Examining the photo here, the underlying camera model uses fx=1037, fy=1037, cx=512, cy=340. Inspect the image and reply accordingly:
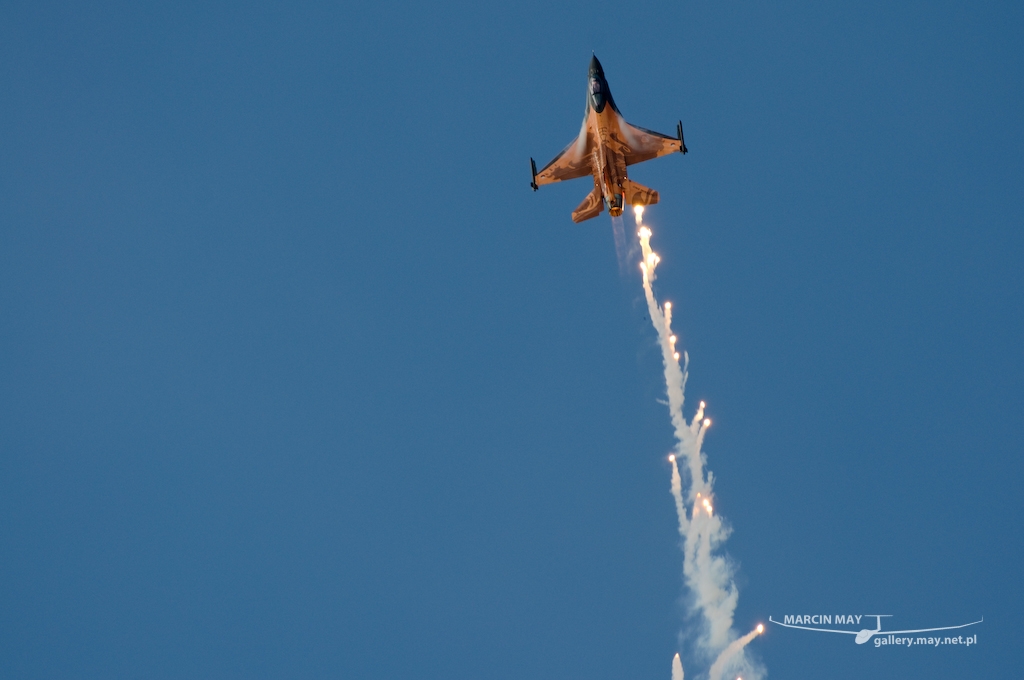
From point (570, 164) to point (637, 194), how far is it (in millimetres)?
5621

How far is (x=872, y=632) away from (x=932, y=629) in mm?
6197

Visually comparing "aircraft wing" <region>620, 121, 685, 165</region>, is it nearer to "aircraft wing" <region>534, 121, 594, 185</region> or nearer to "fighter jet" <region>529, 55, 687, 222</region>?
"fighter jet" <region>529, 55, 687, 222</region>

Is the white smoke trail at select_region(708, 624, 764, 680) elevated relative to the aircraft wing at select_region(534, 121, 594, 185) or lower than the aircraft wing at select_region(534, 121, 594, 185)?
lower

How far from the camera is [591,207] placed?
66562 mm

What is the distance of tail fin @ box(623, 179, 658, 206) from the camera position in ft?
216

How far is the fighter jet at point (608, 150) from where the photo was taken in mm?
64625

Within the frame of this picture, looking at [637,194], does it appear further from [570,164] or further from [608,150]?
[570,164]

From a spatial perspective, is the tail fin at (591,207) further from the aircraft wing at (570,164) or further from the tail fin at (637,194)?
the aircraft wing at (570,164)

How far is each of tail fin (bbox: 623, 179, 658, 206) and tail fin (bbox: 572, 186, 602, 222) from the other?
0.59 metres

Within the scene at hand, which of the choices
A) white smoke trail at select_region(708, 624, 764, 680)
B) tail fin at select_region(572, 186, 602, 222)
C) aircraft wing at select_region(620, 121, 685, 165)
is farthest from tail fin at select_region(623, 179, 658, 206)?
white smoke trail at select_region(708, 624, 764, 680)

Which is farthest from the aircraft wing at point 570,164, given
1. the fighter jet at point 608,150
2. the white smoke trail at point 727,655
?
the white smoke trail at point 727,655

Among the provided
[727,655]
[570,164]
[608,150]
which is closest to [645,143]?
[608,150]

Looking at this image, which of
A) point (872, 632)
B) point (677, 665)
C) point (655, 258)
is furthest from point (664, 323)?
point (872, 632)

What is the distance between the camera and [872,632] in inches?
3157
